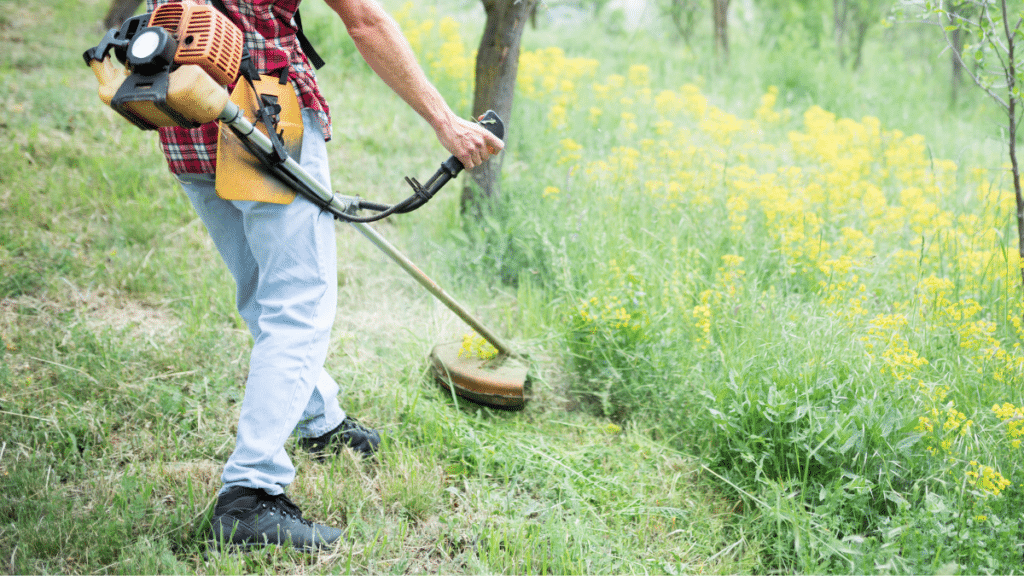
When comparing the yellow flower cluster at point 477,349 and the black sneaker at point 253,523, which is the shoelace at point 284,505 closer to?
Answer: the black sneaker at point 253,523

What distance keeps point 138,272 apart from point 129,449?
1.29 m

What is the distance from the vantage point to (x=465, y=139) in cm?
195

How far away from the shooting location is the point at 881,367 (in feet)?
7.61

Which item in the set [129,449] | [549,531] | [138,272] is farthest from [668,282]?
[138,272]

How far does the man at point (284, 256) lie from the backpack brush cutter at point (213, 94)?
6 cm

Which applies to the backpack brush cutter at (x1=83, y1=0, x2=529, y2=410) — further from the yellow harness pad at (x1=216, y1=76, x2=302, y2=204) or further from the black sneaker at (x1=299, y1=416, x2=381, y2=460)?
the black sneaker at (x1=299, y1=416, x2=381, y2=460)

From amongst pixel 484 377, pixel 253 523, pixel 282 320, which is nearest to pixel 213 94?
pixel 282 320

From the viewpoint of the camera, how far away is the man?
1862 millimetres

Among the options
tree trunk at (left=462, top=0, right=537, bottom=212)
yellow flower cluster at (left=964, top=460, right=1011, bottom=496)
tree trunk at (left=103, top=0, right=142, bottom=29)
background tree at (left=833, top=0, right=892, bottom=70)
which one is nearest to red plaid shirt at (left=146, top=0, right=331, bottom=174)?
tree trunk at (left=462, top=0, right=537, bottom=212)

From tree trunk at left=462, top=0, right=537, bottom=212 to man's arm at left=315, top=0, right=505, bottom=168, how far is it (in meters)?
1.92

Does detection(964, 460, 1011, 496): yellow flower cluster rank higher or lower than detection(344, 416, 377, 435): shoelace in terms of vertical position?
higher

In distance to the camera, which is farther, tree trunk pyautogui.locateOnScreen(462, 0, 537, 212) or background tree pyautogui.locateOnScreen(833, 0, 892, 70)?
background tree pyautogui.locateOnScreen(833, 0, 892, 70)

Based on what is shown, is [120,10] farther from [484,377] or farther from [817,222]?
[817,222]

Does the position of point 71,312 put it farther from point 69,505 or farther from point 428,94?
point 428,94
